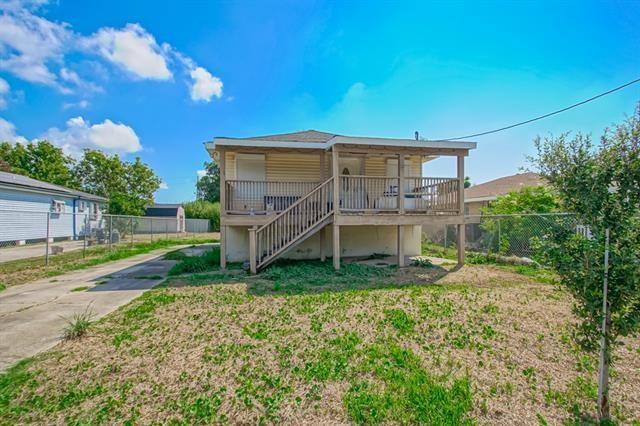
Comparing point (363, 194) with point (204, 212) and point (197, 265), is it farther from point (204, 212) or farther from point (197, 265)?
point (204, 212)

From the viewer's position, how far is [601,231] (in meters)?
2.27

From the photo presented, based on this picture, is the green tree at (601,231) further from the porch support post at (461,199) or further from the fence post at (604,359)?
the porch support post at (461,199)

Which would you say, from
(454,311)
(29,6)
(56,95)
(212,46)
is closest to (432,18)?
(212,46)

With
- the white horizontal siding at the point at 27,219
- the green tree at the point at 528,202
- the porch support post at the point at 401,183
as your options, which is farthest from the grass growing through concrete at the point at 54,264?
the green tree at the point at 528,202

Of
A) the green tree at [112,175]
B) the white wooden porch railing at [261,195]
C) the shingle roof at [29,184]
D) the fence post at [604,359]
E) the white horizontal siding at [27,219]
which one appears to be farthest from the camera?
the green tree at [112,175]

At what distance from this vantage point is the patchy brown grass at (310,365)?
2408 mm

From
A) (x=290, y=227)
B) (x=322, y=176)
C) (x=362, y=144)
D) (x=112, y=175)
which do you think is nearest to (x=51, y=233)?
(x=290, y=227)

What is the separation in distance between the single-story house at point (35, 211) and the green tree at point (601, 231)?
1261 centimetres

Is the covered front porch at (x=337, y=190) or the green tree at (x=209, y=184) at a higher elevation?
the green tree at (x=209, y=184)

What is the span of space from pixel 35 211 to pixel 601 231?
67.2ft

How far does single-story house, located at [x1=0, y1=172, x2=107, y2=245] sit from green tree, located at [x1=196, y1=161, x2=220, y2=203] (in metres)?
27.0

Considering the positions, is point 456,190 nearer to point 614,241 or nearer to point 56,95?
point 614,241

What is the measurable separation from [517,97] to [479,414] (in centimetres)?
1368

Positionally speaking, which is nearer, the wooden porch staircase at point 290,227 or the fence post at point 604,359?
the fence post at point 604,359
